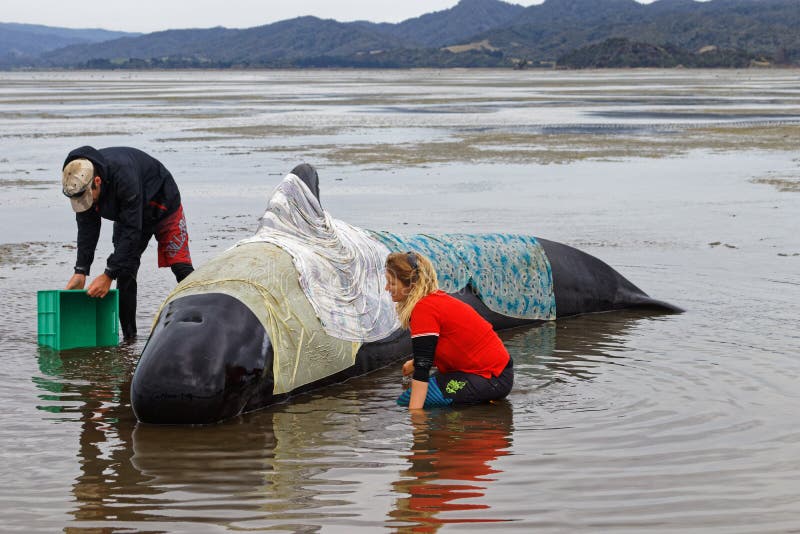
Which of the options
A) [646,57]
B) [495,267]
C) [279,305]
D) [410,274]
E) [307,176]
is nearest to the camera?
[410,274]

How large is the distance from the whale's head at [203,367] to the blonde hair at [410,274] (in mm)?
1029

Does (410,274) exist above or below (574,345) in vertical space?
above

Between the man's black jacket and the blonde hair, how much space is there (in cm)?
274

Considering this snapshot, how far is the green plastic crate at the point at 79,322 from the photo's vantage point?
1009cm

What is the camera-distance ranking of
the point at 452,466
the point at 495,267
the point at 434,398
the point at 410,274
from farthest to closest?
the point at 495,267 → the point at 434,398 → the point at 410,274 → the point at 452,466

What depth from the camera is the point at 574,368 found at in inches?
379

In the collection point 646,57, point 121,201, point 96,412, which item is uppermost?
point 646,57

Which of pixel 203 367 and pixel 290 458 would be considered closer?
pixel 290 458

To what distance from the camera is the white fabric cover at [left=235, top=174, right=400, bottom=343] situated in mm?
9094

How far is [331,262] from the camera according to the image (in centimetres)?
941

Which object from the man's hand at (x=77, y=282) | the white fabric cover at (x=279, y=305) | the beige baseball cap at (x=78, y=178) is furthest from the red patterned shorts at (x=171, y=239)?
the white fabric cover at (x=279, y=305)

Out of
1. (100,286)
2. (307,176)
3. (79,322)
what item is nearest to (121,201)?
(100,286)

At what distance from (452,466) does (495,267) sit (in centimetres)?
437

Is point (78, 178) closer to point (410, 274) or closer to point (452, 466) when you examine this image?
point (410, 274)
